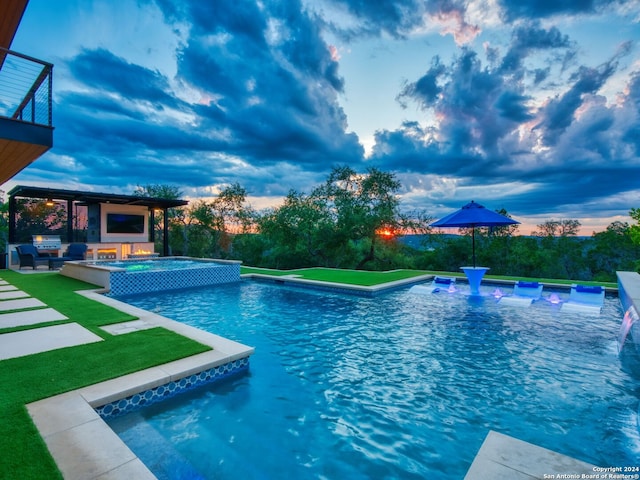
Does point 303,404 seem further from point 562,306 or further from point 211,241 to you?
point 211,241

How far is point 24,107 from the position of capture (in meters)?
4.64

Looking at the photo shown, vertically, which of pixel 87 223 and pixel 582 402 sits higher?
pixel 87 223

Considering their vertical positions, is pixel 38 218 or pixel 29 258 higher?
pixel 38 218

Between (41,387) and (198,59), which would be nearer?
(41,387)

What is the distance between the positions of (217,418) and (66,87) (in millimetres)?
17571

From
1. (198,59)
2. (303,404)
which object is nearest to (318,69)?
(198,59)

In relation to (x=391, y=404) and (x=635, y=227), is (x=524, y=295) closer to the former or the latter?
(x=635, y=227)

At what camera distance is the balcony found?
4234 mm

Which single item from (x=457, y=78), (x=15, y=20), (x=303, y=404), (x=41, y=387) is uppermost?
(x=457, y=78)

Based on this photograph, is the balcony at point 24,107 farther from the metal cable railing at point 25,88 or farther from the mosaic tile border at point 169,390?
the mosaic tile border at point 169,390

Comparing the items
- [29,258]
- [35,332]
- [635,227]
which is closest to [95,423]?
[35,332]

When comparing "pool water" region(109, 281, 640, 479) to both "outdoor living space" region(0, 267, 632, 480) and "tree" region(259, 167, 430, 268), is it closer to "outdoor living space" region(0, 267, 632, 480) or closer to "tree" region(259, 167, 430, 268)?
"outdoor living space" region(0, 267, 632, 480)

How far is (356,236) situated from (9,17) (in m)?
16.3

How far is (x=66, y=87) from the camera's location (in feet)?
45.6
